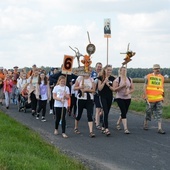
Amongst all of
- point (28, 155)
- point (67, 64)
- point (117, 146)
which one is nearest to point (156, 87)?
point (67, 64)

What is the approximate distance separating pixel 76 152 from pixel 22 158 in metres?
2.11

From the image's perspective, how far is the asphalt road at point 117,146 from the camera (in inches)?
352

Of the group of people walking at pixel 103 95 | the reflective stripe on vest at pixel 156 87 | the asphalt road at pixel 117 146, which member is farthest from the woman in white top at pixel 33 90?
the reflective stripe on vest at pixel 156 87

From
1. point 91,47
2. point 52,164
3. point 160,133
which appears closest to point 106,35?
point 91,47

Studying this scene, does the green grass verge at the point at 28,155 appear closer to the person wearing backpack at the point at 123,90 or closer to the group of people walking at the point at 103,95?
the group of people walking at the point at 103,95

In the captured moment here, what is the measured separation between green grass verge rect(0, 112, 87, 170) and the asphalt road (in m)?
0.43

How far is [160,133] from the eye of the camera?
501 inches

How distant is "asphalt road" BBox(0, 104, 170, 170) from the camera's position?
352 inches

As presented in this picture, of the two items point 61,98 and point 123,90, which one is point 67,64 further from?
point 123,90

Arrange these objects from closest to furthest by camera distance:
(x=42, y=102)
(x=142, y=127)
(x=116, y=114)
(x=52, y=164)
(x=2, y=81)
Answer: (x=52, y=164) → (x=142, y=127) → (x=42, y=102) → (x=116, y=114) → (x=2, y=81)

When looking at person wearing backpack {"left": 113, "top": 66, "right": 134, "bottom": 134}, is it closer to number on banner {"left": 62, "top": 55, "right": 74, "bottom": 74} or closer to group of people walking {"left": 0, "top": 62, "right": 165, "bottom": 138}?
group of people walking {"left": 0, "top": 62, "right": 165, "bottom": 138}

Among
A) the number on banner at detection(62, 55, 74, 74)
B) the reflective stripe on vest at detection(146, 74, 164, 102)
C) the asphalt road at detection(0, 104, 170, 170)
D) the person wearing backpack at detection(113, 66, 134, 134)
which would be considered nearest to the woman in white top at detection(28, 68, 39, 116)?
the asphalt road at detection(0, 104, 170, 170)

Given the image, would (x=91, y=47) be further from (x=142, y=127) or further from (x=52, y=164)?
(x=52, y=164)

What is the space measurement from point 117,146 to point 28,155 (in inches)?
112
